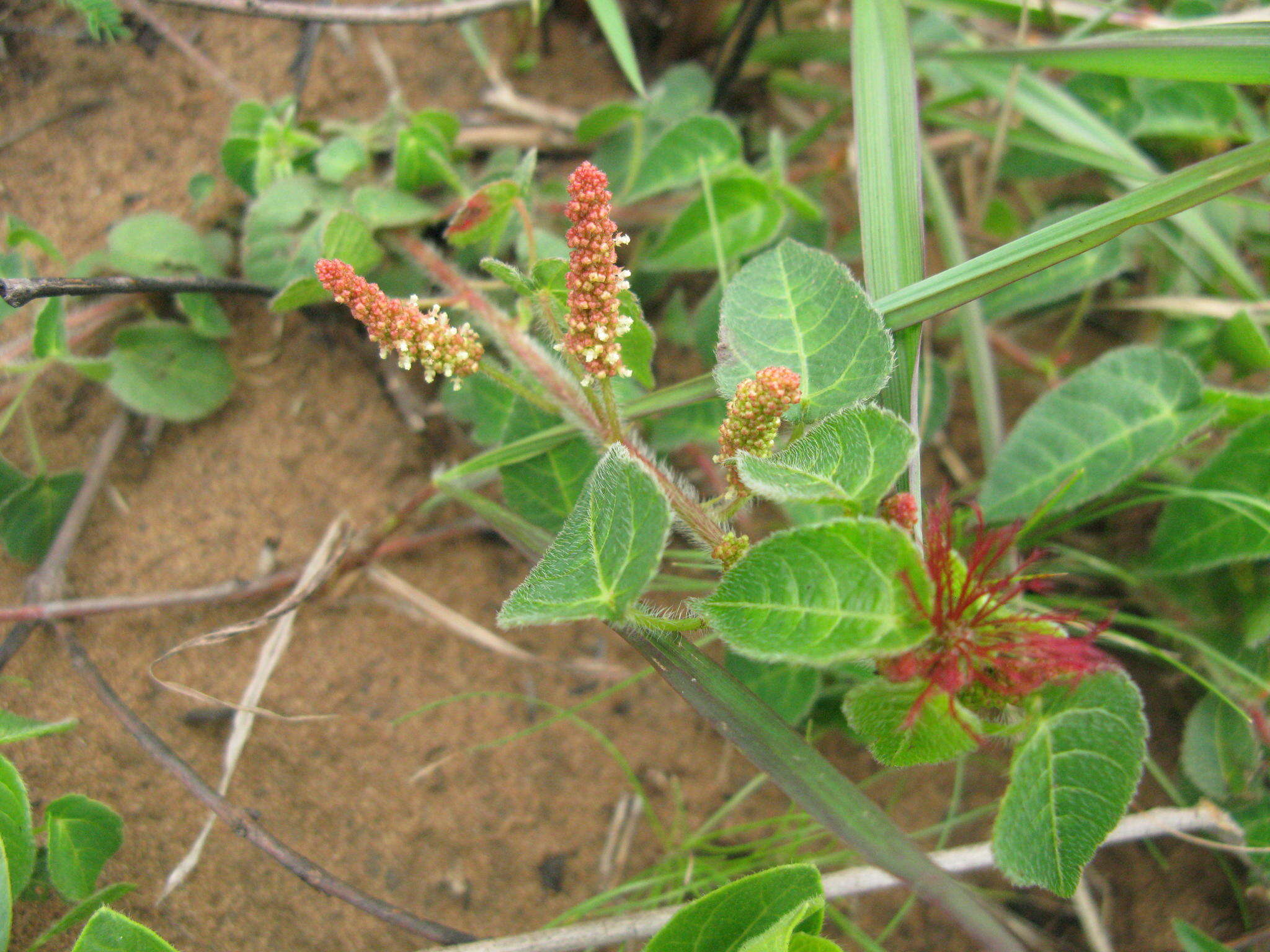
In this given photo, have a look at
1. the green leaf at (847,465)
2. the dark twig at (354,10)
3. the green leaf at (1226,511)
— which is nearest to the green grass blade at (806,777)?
the green leaf at (847,465)

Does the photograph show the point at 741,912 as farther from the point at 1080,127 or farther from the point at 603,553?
the point at 1080,127

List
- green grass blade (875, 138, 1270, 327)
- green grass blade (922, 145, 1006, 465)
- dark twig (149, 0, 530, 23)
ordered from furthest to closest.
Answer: green grass blade (922, 145, 1006, 465), dark twig (149, 0, 530, 23), green grass blade (875, 138, 1270, 327)

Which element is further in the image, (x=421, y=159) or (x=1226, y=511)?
(x=421, y=159)

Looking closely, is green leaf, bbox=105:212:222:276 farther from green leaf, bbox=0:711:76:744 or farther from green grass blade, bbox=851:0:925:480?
green grass blade, bbox=851:0:925:480

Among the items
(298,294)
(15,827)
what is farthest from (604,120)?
(15,827)

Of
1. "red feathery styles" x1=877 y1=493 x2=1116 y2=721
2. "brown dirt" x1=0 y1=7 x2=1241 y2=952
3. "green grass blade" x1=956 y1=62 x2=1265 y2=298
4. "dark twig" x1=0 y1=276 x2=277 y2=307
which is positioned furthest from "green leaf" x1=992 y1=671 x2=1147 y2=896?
"dark twig" x1=0 y1=276 x2=277 y2=307

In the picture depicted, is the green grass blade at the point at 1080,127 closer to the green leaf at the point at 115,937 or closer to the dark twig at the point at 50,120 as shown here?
the dark twig at the point at 50,120
